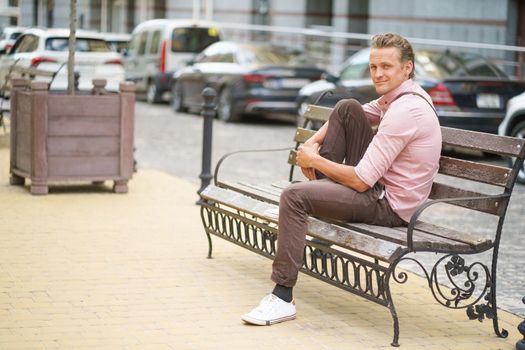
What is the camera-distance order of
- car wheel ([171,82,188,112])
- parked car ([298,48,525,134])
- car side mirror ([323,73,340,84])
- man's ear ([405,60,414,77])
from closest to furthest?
man's ear ([405,60,414,77])
parked car ([298,48,525,134])
car side mirror ([323,73,340,84])
car wheel ([171,82,188,112])

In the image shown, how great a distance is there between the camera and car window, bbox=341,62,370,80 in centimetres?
1727

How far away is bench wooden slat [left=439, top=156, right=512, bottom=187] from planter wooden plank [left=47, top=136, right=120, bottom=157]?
4.81 meters

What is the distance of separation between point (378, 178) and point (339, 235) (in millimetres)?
391

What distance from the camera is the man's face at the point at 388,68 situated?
6.31m

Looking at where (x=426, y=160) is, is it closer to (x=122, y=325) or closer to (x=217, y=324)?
(x=217, y=324)

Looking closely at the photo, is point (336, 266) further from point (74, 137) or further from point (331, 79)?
point (331, 79)

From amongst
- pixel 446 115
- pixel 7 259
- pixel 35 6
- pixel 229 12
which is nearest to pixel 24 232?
pixel 7 259

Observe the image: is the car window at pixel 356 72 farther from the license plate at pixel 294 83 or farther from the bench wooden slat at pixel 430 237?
the bench wooden slat at pixel 430 237

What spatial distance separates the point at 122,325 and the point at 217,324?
1.72 feet

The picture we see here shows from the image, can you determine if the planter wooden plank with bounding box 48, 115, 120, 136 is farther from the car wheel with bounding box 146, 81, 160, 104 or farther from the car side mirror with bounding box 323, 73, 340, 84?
the car wheel with bounding box 146, 81, 160, 104

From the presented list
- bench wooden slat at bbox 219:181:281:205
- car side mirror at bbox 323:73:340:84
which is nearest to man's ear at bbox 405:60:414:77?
bench wooden slat at bbox 219:181:281:205

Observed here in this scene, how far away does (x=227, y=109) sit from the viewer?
21031 millimetres

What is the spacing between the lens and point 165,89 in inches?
1012

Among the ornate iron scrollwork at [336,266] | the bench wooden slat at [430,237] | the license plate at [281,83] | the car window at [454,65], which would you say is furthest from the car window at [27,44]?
the bench wooden slat at [430,237]
